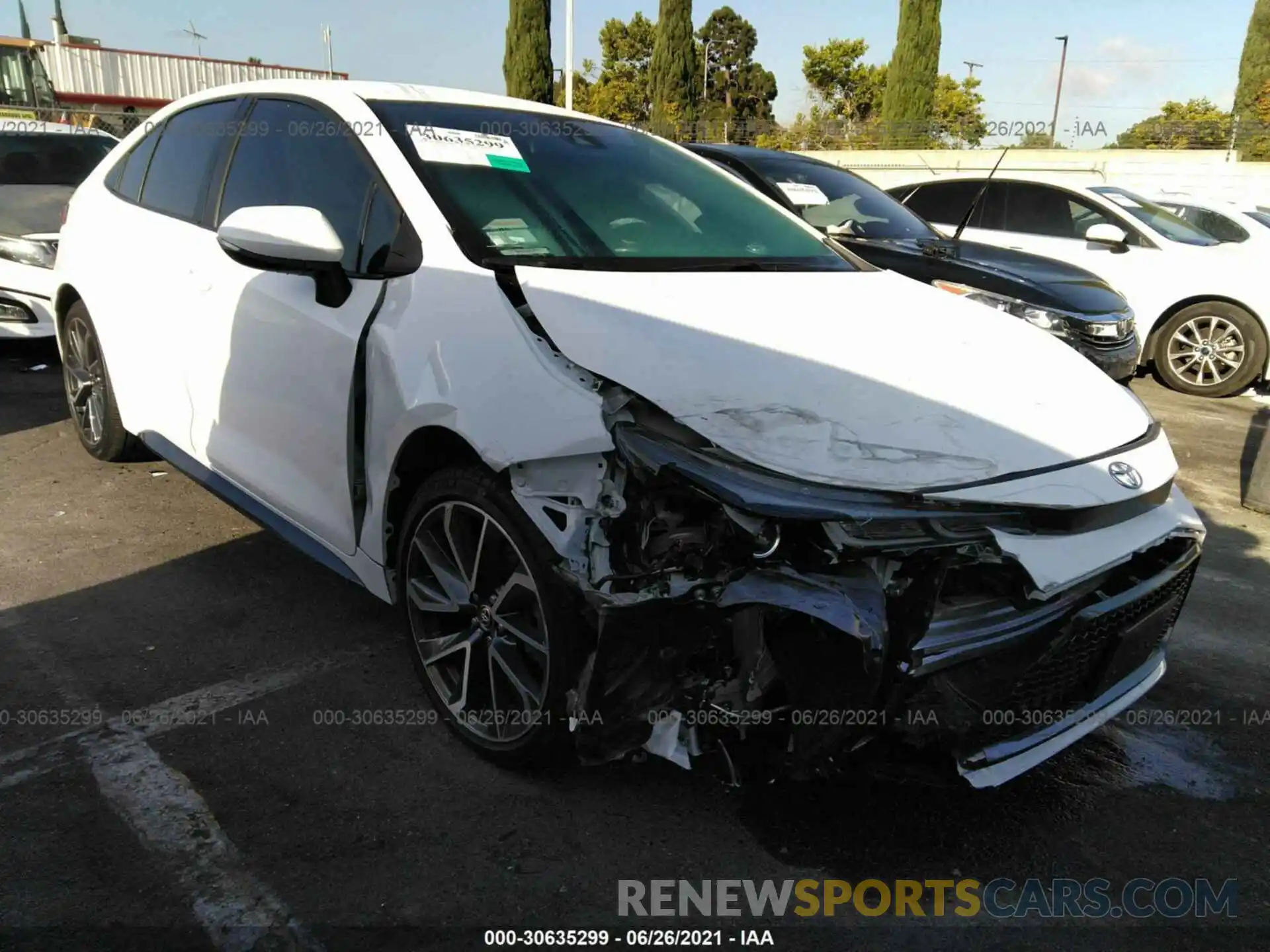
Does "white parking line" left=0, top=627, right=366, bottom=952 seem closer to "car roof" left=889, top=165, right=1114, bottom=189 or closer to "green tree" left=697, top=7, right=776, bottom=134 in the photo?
"car roof" left=889, top=165, right=1114, bottom=189

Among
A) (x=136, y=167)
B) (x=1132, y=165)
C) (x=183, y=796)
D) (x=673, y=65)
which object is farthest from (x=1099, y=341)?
(x=673, y=65)

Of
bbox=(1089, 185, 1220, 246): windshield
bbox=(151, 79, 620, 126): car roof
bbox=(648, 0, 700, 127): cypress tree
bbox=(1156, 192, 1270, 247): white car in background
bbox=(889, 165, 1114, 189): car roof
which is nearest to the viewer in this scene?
bbox=(151, 79, 620, 126): car roof

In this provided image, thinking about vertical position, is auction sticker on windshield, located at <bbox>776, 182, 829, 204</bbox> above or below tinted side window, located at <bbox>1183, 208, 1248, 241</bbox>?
above

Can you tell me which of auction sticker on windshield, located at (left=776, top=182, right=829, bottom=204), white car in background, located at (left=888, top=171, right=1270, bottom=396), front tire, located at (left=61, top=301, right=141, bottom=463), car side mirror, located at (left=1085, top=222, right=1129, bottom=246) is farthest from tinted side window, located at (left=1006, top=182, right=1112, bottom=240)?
front tire, located at (left=61, top=301, right=141, bottom=463)

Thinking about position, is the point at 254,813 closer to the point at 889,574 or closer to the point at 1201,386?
the point at 889,574

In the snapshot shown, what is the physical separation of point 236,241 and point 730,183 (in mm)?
1859

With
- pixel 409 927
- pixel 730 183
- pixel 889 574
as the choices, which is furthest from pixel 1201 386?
pixel 409 927

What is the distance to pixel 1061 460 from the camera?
220 centimetres

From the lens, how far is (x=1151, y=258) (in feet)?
26.2

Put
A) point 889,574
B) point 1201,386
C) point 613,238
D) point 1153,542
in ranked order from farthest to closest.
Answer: point 1201,386
point 613,238
point 1153,542
point 889,574

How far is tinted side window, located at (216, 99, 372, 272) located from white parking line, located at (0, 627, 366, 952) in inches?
53.4

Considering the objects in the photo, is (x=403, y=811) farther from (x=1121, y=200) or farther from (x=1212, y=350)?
(x=1121, y=200)

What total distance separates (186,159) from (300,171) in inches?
39.8

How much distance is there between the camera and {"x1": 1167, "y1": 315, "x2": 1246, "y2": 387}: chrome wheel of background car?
7.77 m
